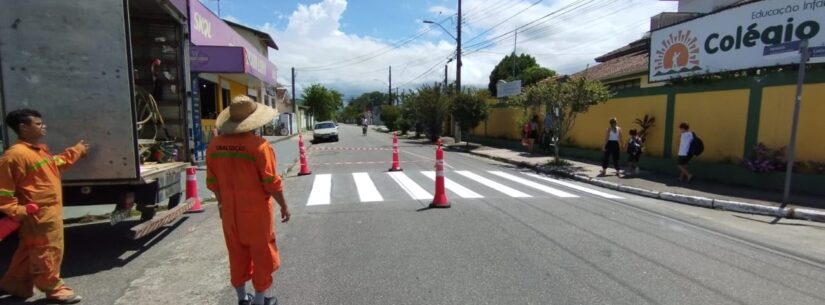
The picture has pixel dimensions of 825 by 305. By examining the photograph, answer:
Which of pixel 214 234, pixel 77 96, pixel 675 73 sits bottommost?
pixel 214 234

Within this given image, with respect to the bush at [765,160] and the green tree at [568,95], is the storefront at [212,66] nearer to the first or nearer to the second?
the green tree at [568,95]

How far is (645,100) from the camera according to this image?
1471 cm

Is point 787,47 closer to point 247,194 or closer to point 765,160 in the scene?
point 765,160

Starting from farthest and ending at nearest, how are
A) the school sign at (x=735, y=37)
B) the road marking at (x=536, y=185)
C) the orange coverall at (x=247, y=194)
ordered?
the school sign at (x=735, y=37) < the road marking at (x=536, y=185) < the orange coverall at (x=247, y=194)

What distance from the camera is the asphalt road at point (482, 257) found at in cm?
432

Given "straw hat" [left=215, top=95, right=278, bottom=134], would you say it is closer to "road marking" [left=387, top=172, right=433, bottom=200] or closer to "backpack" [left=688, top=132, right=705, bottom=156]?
"road marking" [left=387, top=172, right=433, bottom=200]

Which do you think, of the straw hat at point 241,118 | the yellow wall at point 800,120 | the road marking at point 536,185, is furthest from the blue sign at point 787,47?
the straw hat at point 241,118

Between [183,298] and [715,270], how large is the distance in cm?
517

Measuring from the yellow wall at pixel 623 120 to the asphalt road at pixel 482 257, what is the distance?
18.6 feet

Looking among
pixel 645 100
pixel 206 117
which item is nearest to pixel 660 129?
pixel 645 100

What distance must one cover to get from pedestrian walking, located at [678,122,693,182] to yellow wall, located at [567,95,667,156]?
2274 mm

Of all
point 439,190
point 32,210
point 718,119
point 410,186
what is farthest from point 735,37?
point 32,210

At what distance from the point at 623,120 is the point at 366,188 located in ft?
31.3

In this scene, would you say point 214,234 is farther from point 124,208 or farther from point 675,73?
point 675,73
